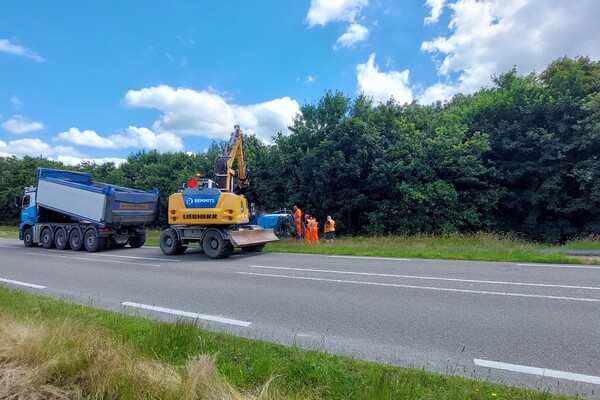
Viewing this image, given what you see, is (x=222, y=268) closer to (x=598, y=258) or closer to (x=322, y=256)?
(x=322, y=256)

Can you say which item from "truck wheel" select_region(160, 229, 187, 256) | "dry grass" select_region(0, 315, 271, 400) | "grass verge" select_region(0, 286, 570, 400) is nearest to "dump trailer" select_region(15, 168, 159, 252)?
"truck wheel" select_region(160, 229, 187, 256)

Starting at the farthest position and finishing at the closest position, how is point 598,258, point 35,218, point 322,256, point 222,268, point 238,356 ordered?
point 35,218, point 322,256, point 598,258, point 222,268, point 238,356

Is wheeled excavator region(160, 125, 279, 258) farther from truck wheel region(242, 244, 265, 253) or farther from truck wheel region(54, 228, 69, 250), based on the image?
truck wheel region(54, 228, 69, 250)

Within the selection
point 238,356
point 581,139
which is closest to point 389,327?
point 238,356

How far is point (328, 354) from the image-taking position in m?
4.11

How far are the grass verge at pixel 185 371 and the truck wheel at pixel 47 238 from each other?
16409 mm

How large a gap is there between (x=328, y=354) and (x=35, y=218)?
806 inches

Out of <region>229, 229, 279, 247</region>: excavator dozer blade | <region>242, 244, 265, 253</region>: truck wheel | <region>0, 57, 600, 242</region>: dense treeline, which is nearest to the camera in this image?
<region>229, 229, 279, 247</region>: excavator dozer blade

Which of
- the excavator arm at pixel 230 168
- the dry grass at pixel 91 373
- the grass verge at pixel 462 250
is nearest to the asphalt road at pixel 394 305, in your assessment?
the grass verge at pixel 462 250

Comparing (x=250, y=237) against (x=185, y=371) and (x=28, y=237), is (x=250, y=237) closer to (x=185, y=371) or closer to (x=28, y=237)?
(x=185, y=371)

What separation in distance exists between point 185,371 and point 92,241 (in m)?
15.6

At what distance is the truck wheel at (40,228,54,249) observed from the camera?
1823cm

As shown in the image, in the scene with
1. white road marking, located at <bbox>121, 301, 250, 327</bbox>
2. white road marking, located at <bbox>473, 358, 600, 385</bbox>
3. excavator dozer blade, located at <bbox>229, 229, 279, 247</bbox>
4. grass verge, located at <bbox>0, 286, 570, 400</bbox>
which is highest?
A: excavator dozer blade, located at <bbox>229, 229, 279, 247</bbox>

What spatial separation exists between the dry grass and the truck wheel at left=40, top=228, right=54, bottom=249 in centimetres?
1713
